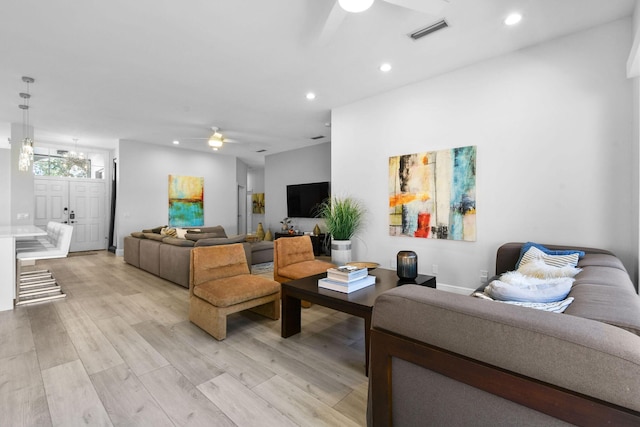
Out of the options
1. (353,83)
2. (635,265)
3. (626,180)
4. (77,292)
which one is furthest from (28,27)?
(635,265)

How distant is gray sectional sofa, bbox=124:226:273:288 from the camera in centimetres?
427

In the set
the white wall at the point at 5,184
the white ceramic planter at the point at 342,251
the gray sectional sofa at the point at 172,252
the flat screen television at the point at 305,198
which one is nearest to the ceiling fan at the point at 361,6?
the white ceramic planter at the point at 342,251

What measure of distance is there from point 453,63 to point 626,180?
81.7 inches

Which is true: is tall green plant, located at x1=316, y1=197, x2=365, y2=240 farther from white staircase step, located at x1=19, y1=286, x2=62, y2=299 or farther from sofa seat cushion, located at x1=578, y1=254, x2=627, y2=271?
white staircase step, located at x1=19, y1=286, x2=62, y2=299

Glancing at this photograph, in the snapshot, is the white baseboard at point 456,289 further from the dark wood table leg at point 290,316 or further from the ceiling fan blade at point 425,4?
the ceiling fan blade at point 425,4

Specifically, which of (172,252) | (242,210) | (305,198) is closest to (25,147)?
(172,252)

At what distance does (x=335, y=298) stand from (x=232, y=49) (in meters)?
2.79

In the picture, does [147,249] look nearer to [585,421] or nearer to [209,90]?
[209,90]

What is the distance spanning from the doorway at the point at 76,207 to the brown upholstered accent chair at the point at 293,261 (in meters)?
6.99

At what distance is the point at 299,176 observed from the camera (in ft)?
26.5

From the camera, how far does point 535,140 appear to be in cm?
313

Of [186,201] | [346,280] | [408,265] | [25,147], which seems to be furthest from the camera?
[186,201]

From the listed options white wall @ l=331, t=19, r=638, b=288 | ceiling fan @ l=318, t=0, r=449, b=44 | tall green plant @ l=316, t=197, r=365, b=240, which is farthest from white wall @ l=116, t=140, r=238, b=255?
ceiling fan @ l=318, t=0, r=449, b=44

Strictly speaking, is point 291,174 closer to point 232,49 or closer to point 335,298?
point 232,49
